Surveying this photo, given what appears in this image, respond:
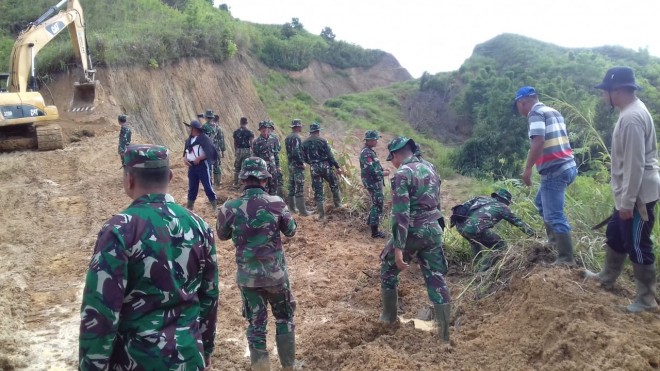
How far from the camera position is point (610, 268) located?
4426 mm

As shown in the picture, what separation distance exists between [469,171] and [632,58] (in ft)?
56.2

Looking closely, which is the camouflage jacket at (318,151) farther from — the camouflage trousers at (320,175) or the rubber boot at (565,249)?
the rubber boot at (565,249)

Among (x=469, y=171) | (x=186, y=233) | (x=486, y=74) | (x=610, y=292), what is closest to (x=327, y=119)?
(x=486, y=74)

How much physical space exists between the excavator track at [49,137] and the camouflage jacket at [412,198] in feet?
37.1

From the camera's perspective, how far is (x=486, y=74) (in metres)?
26.4

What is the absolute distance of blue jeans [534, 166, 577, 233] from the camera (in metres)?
4.85

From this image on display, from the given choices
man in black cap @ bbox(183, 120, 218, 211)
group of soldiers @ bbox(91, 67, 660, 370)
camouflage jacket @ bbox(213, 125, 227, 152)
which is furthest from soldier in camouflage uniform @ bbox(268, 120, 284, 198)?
group of soldiers @ bbox(91, 67, 660, 370)

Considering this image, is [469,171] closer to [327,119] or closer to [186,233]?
[327,119]

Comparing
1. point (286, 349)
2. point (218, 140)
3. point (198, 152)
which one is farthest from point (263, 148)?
point (286, 349)

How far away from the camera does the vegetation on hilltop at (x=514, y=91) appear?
14945mm

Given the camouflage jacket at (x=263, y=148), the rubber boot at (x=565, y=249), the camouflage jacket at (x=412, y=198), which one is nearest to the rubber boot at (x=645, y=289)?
the rubber boot at (x=565, y=249)

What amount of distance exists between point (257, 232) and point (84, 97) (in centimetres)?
1361

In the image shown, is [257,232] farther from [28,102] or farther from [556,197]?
[28,102]

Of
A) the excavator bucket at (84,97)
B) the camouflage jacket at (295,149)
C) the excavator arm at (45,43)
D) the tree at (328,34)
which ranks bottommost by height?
the camouflage jacket at (295,149)
